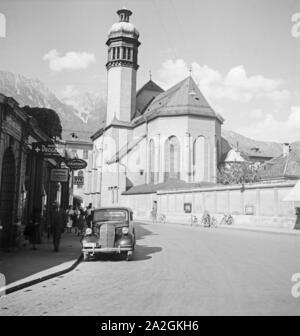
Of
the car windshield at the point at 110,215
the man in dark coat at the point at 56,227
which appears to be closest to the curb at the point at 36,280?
the car windshield at the point at 110,215

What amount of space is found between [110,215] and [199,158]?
43228mm

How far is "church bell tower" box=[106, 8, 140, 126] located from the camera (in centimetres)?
6175

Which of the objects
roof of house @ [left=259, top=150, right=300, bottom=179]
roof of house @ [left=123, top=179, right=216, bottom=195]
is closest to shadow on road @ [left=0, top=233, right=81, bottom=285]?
roof of house @ [left=123, top=179, right=216, bottom=195]

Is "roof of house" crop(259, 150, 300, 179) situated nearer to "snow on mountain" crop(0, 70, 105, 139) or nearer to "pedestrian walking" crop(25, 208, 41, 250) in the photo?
"snow on mountain" crop(0, 70, 105, 139)

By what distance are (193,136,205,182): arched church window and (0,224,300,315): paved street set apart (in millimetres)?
43332

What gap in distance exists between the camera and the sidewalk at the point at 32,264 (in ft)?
25.9

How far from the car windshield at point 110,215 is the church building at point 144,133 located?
38.0 metres

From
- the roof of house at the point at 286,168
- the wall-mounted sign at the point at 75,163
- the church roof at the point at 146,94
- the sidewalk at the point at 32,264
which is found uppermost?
the church roof at the point at 146,94

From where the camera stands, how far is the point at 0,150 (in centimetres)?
1140

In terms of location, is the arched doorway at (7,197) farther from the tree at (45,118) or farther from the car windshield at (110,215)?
the tree at (45,118)

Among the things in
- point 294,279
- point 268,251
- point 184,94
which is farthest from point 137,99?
point 294,279

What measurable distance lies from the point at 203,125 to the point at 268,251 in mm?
42853
